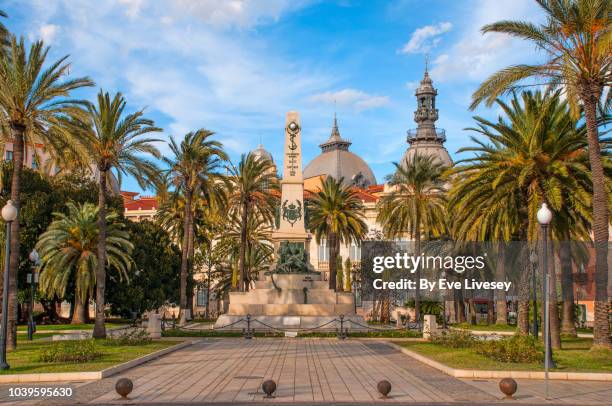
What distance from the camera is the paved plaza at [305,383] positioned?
14.3 m

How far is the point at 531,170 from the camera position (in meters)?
27.7

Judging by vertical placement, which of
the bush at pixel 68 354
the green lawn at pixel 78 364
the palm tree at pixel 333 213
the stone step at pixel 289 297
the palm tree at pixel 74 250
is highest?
the palm tree at pixel 333 213

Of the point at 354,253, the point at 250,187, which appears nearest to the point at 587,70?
the point at 250,187

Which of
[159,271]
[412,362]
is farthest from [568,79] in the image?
[159,271]

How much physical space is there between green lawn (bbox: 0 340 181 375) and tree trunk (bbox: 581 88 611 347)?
15234 mm

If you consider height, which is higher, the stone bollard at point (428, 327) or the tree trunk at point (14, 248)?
the tree trunk at point (14, 248)

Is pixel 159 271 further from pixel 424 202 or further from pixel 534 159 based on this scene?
pixel 534 159

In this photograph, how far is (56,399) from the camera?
14.1 metres

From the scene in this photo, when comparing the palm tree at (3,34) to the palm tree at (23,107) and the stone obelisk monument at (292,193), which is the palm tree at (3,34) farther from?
the stone obelisk monument at (292,193)

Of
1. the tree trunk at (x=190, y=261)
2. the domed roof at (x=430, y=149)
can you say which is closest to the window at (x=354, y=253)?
the domed roof at (x=430, y=149)

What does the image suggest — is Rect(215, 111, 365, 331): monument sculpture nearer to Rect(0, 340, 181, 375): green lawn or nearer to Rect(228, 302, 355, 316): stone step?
Rect(228, 302, 355, 316): stone step

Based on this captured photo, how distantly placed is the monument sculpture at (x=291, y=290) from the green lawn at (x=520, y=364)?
12351mm

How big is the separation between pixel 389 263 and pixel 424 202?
1540 cm

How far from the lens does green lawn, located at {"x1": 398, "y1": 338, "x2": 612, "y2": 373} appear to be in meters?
19.3
